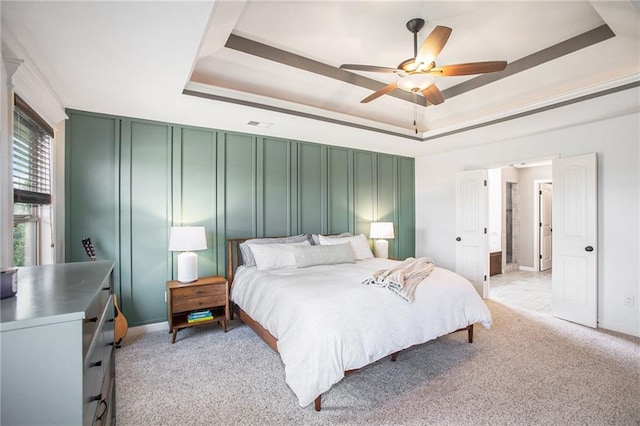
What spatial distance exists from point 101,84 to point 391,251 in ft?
15.6

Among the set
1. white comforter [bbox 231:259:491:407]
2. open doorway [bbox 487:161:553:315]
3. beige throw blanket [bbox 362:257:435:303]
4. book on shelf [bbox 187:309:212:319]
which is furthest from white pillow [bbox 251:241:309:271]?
open doorway [bbox 487:161:553:315]

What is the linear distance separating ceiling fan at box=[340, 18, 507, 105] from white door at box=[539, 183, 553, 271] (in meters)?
6.30

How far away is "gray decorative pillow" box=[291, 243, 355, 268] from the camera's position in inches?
144

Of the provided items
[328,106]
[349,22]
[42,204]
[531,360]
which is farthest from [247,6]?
[531,360]

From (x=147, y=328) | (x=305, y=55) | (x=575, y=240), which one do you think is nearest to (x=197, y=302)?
(x=147, y=328)

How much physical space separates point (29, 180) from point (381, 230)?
4.27 metres

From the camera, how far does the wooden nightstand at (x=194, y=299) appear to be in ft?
10.5

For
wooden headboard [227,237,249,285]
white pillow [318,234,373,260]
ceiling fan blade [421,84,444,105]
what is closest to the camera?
ceiling fan blade [421,84,444,105]

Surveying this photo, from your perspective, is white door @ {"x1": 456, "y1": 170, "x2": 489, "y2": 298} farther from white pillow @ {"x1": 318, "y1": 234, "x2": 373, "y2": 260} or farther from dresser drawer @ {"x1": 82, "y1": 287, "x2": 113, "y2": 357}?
dresser drawer @ {"x1": 82, "y1": 287, "x2": 113, "y2": 357}

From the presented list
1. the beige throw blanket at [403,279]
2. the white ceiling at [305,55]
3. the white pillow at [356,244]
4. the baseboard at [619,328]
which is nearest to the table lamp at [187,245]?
the white ceiling at [305,55]

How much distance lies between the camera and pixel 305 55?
2916 mm

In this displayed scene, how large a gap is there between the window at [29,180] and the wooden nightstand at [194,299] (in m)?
1.19

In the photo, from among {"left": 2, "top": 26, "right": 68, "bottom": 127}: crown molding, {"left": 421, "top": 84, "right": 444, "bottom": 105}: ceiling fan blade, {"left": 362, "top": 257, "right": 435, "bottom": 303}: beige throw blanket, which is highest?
{"left": 421, "top": 84, "right": 444, "bottom": 105}: ceiling fan blade

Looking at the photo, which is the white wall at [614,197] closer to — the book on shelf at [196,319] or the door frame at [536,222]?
the door frame at [536,222]
